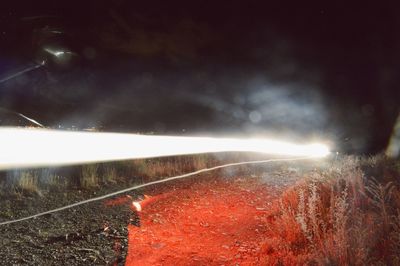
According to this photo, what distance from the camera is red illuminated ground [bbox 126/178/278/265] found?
496 cm

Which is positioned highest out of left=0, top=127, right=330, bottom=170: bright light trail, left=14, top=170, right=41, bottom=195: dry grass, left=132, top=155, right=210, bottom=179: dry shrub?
left=0, top=127, right=330, bottom=170: bright light trail

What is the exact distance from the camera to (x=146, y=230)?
583 centimetres

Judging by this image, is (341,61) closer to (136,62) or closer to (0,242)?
(136,62)

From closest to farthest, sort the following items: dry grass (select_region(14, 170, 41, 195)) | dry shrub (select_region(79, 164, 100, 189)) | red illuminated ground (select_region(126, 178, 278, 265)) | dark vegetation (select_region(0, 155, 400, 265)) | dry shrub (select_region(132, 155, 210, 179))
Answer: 1. dark vegetation (select_region(0, 155, 400, 265))
2. red illuminated ground (select_region(126, 178, 278, 265))
3. dry grass (select_region(14, 170, 41, 195))
4. dry shrub (select_region(79, 164, 100, 189))
5. dry shrub (select_region(132, 155, 210, 179))

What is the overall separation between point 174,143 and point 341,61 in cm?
2242

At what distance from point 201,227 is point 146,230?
3.12ft

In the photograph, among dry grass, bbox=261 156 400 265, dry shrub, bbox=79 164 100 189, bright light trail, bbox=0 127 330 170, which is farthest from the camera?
bright light trail, bbox=0 127 330 170

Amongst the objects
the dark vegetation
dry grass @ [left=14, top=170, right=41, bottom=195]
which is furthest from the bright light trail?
dry grass @ [left=14, top=170, right=41, bottom=195]

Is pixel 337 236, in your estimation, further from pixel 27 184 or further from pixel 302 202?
pixel 27 184

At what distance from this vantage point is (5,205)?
22.0ft

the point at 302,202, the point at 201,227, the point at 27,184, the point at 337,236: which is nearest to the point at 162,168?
the point at 27,184

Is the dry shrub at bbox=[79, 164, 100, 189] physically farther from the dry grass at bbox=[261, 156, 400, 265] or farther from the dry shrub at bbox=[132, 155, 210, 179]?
the dry grass at bbox=[261, 156, 400, 265]

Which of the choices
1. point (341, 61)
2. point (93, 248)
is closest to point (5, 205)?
point (93, 248)

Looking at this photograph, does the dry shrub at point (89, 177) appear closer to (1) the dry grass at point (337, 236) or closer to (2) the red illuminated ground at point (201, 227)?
(2) the red illuminated ground at point (201, 227)
